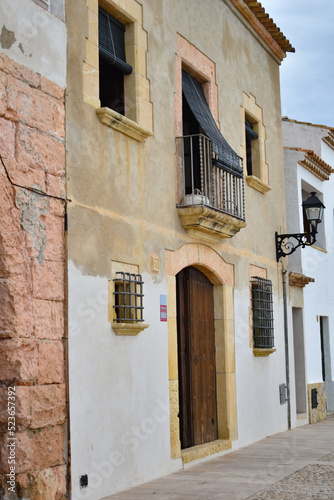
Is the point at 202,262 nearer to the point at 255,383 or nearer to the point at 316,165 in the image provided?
the point at 255,383

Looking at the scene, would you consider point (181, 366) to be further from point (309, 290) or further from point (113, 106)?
point (309, 290)

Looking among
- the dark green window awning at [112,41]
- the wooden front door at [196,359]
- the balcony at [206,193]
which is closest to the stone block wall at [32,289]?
the dark green window awning at [112,41]

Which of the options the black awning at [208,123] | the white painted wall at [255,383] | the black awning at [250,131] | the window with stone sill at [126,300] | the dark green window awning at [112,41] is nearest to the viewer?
the window with stone sill at [126,300]

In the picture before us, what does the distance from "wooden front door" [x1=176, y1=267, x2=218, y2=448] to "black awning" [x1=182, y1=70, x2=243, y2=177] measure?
1.55 metres

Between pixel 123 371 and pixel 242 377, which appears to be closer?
pixel 123 371

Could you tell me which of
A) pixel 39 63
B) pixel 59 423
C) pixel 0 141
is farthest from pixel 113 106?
pixel 59 423

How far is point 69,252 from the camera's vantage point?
673 centimetres

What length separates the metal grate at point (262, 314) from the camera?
11609mm

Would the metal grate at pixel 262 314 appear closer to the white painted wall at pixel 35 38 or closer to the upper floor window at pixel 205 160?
the upper floor window at pixel 205 160

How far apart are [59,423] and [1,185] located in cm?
213

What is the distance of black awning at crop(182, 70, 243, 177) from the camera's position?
961cm

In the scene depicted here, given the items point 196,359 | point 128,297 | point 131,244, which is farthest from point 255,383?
point 131,244

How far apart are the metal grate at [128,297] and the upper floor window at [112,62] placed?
201 centimetres

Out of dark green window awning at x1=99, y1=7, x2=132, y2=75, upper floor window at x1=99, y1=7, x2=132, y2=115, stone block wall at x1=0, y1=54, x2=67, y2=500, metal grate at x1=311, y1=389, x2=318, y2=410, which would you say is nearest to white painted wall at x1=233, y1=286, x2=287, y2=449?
metal grate at x1=311, y1=389, x2=318, y2=410
